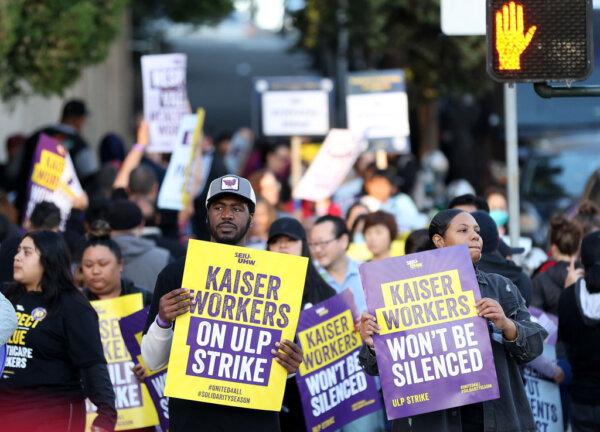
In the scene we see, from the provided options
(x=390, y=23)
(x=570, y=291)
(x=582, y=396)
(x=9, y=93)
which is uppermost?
(x=390, y=23)

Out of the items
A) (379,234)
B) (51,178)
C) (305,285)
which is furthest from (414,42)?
(305,285)

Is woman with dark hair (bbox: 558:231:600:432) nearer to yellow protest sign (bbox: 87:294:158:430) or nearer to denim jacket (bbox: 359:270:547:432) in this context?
denim jacket (bbox: 359:270:547:432)

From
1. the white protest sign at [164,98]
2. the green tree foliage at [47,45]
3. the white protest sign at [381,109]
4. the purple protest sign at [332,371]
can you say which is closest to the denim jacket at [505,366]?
the purple protest sign at [332,371]

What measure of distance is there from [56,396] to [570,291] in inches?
127

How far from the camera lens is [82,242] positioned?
32.7 ft

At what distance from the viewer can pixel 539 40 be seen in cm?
802

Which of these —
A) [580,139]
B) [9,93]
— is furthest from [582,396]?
[580,139]

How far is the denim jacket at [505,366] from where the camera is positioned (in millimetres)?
6969

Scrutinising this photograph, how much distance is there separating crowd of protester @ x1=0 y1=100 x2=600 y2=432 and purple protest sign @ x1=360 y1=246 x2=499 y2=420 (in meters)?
0.11

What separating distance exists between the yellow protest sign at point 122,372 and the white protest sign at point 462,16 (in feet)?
9.10

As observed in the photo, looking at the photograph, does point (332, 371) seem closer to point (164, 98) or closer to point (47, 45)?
point (164, 98)

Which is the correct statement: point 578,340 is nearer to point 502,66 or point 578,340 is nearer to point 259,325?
point 502,66

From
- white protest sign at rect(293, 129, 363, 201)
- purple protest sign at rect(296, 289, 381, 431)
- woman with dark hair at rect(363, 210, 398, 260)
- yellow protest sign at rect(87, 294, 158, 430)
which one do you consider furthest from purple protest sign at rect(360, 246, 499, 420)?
white protest sign at rect(293, 129, 363, 201)

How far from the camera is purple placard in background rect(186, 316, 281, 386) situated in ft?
22.2
